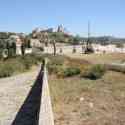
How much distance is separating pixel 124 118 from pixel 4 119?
444cm

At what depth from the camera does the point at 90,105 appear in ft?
39.9

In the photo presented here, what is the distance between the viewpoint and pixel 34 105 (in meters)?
14.0

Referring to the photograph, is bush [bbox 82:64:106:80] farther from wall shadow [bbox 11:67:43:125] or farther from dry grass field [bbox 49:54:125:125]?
wall shadow [bbox 11:67:43:125]

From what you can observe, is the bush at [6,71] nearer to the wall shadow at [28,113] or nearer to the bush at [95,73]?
the bush at [95,73]

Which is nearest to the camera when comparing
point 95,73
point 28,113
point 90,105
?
point 90,105

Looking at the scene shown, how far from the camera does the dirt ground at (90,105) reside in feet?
32.3

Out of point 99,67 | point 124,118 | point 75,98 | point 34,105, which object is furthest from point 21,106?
point 99,67

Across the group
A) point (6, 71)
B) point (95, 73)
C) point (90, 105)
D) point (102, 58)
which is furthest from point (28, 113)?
point (102, 58)

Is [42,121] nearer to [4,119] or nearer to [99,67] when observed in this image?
[4,119]

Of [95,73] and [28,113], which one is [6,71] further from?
[28,113]

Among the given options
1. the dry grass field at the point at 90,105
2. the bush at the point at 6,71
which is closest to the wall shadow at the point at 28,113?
the dry grass field at the point at 90,105

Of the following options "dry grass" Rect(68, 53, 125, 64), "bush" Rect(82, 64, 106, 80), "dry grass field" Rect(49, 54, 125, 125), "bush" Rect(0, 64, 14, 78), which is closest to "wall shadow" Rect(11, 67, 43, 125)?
"dry grass field" Rect(49, 54, 125, 125)

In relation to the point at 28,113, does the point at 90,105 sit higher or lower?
higher

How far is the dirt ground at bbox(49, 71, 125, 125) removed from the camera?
388 inches
